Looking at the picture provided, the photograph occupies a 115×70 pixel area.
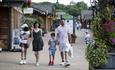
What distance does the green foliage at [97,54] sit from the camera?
33.5ft

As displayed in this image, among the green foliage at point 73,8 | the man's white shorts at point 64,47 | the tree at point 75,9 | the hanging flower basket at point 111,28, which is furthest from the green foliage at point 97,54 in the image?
the tree at point 75,9

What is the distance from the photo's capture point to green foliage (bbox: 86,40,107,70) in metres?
10.2

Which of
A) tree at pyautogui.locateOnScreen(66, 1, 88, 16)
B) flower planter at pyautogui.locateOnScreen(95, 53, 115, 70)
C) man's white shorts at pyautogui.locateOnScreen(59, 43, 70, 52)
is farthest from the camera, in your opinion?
tree at pyautogui.locateOnScreen(66, 1, 88, 16)

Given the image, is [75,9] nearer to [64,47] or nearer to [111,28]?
[64,47]

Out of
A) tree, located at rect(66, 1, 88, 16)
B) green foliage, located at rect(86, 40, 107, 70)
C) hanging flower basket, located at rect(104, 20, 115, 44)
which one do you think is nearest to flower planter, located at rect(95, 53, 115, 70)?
green foliage, located at rect(86, 40, 107, 70)

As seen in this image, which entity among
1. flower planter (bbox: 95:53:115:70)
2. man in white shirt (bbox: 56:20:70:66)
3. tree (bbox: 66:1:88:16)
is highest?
tree (bbox: 66:1:88:16)

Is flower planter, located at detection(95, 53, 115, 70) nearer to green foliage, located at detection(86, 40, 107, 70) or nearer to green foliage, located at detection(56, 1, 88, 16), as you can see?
green foliage, located at detection(86, 40, 107, 70)

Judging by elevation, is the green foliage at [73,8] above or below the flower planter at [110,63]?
above

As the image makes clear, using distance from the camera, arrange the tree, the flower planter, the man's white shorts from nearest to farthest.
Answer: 1. the flower planter
2. the man's white shorts
3. the tree

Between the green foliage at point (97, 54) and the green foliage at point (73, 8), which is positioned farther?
the green foliage at point (73, 8)

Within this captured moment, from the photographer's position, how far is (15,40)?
24375 mm

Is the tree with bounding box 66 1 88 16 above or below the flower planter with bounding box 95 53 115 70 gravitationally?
above

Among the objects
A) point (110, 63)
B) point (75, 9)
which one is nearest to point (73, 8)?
point (75, 9)

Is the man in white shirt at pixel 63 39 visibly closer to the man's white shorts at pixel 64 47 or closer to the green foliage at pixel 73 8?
the man's white shorts at pixel 64 47
